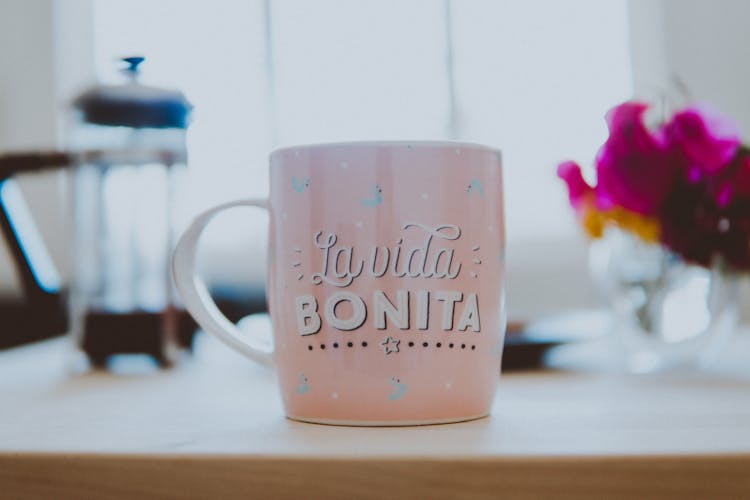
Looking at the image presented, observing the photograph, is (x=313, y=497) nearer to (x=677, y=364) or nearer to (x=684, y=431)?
(x=684, y=431)

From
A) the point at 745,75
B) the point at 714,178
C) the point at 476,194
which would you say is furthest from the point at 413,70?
the point at 476,194

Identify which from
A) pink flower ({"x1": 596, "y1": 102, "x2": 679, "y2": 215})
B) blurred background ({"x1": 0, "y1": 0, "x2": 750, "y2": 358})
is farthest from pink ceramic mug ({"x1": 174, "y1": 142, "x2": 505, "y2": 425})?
blurred background ({"x1": 0, "y1": 0, "x2": 750, "y2": 358})

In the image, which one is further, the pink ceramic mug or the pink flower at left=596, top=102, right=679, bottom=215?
the pink flower at left=596, top=102, right=679, bottom=215

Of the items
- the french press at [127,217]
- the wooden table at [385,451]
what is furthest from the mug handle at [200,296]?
the french press at [127,217]

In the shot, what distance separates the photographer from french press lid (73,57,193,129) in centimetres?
69

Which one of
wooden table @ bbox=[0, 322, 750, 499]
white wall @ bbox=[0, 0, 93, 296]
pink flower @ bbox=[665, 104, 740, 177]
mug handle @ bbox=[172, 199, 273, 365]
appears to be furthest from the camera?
white wall @ bbox=[0, 0, 93, 296]

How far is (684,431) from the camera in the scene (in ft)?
1.09

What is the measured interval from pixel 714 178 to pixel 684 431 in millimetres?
331

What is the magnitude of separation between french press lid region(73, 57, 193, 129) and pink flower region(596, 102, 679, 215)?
38 cm

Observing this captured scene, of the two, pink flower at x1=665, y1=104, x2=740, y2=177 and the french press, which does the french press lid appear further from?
pink flower at x1=665, y1=104, x2=740, y2=177

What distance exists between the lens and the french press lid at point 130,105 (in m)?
0.69

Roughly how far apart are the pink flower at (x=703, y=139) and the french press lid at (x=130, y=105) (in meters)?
0.43

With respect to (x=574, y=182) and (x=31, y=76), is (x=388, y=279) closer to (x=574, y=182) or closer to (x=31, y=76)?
(x=574, y=182)

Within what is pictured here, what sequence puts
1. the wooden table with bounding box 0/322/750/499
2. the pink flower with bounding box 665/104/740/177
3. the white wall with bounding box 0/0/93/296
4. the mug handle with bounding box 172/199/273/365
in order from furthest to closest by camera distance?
the white wall with bounding box 0/0/93/296, the pink flower with bounding box 665/104/740/177, the mug handle with bounding box 172/199/273/365, the wooden table with bounding box 0/322/750/499
